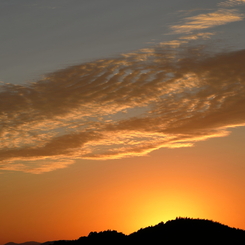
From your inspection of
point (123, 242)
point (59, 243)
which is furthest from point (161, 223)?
point (59, 243)

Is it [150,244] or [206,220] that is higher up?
[206,220]

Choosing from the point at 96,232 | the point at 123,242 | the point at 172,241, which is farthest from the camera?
the point at 96,232

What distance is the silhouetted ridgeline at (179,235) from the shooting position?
189 feet

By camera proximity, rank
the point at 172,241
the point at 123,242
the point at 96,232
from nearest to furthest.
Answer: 1. the point at 172,241
2. the point at 123,242
3. the point at 96,232

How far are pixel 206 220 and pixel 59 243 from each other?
2667cm

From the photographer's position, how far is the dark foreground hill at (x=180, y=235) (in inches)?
2267

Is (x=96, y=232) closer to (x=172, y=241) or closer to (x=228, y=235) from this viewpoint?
(x=172, y=241)

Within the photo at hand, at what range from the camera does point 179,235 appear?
59.6 meters

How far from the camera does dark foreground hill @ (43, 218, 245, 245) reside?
57.6 metres

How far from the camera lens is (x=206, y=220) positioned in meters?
64.8

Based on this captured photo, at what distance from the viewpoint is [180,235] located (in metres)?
59.6

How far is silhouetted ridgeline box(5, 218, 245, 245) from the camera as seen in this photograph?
189ft

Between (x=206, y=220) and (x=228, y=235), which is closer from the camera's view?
(x=228, y=235)

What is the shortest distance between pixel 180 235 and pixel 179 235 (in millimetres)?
150
